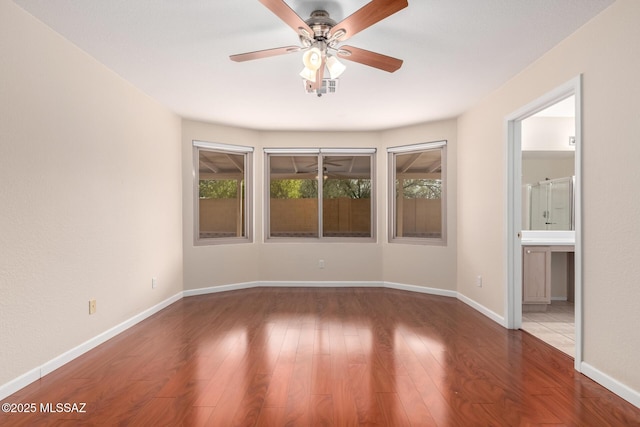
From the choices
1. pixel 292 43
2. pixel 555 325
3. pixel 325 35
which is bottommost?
pixel 555 325

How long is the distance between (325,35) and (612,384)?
2.80 m

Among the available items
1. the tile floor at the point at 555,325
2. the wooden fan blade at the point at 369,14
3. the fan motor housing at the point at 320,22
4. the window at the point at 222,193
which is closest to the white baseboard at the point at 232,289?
the tile floor at the point at 555,325

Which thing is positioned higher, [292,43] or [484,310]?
[292,43]

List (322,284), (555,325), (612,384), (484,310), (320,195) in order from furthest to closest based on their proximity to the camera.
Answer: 1. (320,195)
2. (322,284)
3. (484,310)
4. (555,325)
5. (612,384)

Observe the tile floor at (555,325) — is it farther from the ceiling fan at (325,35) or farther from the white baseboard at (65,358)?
the white baseboard at (65,358)

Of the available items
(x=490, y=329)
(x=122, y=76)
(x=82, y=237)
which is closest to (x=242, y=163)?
(x=122, y=76)

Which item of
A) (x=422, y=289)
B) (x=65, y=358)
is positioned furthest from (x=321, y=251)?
(x=65, y=358)

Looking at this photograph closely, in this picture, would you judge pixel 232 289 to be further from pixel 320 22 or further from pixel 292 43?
pixel 320 22

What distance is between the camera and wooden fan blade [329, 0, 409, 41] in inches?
72.0

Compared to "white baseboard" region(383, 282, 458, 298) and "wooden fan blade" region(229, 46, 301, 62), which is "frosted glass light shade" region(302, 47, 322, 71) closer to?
"wooden fan blade" region(229, 46, 301, 62)

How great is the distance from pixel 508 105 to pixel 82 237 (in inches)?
155

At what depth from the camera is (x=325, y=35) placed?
2.29 metres

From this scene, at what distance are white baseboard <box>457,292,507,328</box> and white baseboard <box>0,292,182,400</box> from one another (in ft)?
11.9

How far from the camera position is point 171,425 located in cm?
185
